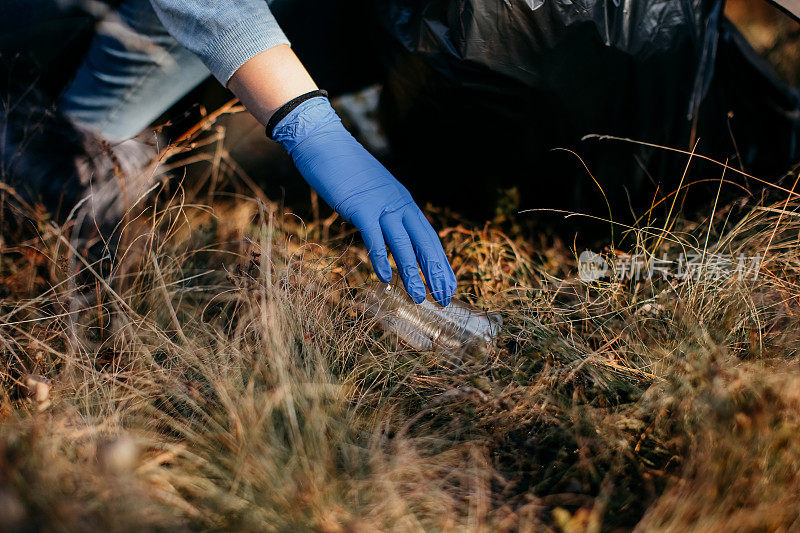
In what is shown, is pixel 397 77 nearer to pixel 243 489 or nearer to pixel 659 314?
pixel 659 314

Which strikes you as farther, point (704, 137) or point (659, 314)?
point (704, 137)

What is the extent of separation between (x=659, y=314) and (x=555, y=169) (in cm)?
54

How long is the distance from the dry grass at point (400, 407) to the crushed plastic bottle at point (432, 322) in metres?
0.06

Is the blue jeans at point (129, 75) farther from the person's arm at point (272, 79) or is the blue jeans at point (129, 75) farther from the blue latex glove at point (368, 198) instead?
the blue latex glove at point (368, 198)

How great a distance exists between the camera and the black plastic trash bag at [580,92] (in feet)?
4.61

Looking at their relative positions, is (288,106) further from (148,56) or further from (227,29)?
(148,56)

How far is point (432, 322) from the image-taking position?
1.47 m

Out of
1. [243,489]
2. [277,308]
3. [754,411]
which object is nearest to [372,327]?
[277,308]

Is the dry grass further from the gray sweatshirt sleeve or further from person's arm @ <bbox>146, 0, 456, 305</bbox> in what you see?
the gray sweatshirt sleeve

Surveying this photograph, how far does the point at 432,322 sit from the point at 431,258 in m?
0.19

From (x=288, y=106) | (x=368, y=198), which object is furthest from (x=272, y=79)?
(x=368, y=198)

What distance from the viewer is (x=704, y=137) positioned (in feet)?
5.10

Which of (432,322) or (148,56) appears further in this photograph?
(148,56)

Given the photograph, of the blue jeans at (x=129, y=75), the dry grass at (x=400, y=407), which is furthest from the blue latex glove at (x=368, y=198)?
the blue jeans at (x=129, y=75)
